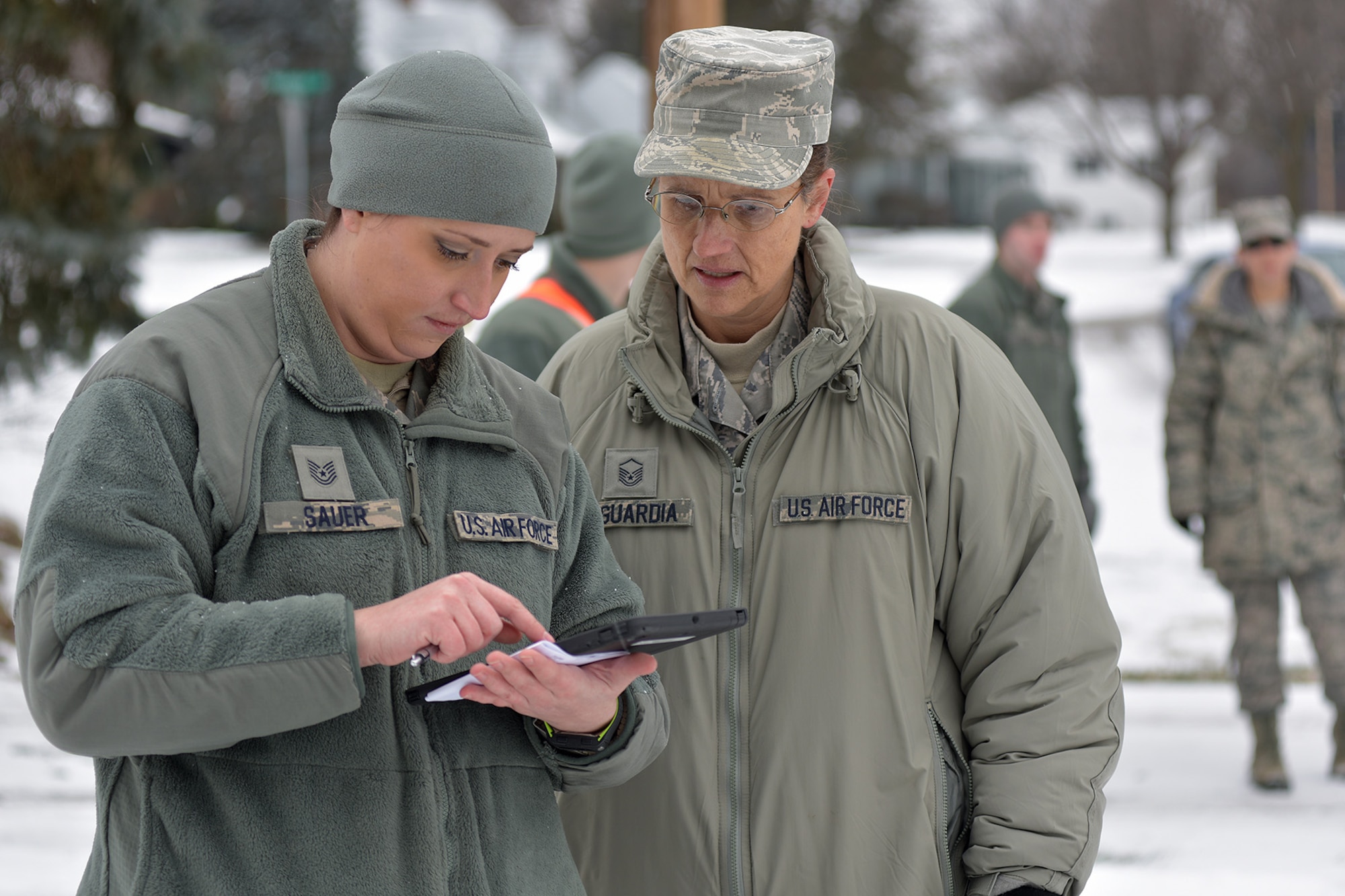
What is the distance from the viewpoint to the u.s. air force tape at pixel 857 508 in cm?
232

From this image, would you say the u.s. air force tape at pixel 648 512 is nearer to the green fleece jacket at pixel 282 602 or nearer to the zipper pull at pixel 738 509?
the zipper pull at pixel 738 509

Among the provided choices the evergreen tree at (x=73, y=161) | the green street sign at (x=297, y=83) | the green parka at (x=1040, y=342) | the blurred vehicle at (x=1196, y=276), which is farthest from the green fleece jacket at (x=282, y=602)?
the green street sign at (x=297, y=83)

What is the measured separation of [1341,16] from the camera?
27.3 metres

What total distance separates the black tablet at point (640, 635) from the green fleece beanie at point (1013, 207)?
5646mm

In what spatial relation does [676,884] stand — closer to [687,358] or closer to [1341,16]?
[687,358]

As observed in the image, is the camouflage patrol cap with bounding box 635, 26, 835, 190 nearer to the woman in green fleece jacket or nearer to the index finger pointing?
the woman in green fleece jacket

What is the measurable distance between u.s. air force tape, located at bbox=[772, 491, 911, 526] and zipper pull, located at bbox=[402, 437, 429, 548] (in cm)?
75

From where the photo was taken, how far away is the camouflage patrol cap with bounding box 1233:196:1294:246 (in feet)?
19.5

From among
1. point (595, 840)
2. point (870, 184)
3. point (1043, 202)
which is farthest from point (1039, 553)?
point (870, 184)

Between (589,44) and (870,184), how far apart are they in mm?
9527

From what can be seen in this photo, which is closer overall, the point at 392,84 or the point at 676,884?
the point at 392,84

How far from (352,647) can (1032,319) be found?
562cm

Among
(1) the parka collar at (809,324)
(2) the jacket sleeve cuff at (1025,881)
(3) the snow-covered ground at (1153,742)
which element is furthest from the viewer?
(3) the snow-covered ground at (1153,742)

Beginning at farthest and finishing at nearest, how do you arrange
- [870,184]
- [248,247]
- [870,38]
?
[870,184] → [870,38] → [248,247]
